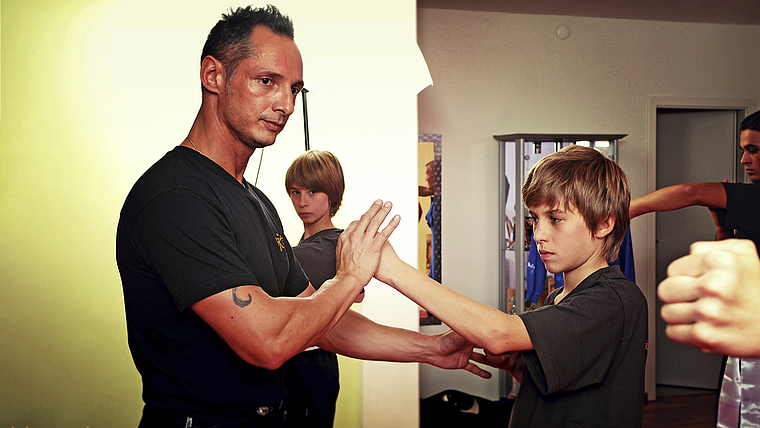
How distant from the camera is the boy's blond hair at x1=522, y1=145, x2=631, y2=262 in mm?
1357

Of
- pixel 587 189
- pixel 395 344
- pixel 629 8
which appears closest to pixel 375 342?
pixel 395 344

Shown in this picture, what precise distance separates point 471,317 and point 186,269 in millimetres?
645

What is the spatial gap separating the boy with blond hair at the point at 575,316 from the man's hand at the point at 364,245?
1.2 inches

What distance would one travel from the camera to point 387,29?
8.45 feet

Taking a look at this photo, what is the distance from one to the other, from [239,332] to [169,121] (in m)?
1.63

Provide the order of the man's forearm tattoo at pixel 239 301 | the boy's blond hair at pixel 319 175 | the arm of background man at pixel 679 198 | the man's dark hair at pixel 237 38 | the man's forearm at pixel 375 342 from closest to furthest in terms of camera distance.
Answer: the man's forearm tattoo at pixel 239 301
the man's dark hair at pixel 237 38
the man's forearm at pixel 375 342
the arm of background man at pixel 679 198
the boy's blond hair at pixel 319 175

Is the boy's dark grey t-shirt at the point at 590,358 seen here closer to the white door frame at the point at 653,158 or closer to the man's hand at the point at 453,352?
the man's hand at the point at 453,352

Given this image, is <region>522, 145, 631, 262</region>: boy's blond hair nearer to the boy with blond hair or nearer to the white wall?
the boy with blond hair

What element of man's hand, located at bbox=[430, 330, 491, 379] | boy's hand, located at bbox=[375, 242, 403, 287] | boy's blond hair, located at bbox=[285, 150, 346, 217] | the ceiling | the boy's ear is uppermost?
the ceiling

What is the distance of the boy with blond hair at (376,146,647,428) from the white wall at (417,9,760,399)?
251 centimetres

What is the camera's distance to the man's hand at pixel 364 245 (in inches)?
54.2

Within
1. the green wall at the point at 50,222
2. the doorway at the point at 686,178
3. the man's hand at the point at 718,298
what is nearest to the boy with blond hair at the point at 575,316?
the man's hand at the point at 718,298

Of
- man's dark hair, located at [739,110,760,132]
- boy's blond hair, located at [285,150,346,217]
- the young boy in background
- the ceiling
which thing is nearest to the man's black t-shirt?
the young boy in background

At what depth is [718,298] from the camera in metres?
0.49
